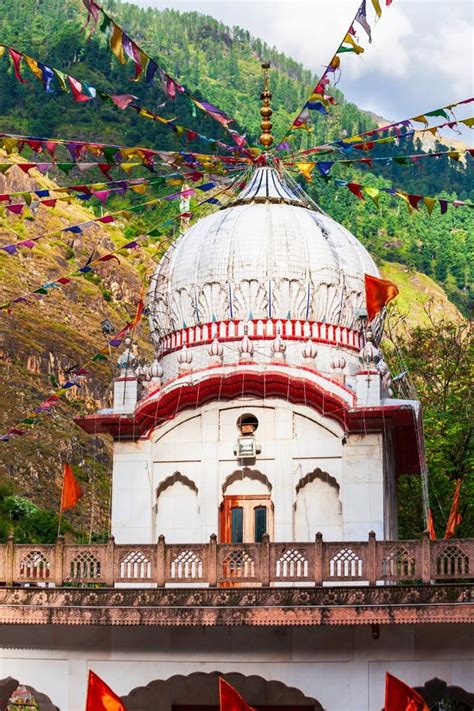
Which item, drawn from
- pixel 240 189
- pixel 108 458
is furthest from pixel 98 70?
pixel 240 189

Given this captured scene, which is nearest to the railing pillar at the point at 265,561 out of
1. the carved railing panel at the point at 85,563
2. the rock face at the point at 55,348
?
the carved railing panel at the point at 85,563

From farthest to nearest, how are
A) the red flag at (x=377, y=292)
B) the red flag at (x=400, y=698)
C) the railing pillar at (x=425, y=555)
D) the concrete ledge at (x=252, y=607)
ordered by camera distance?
the red flag at (x=377, y=292) < the railing pillar at (x=425, y=555) < the concrete ledge at (x=252, y=607) < the red flag at (x=400, y=698)

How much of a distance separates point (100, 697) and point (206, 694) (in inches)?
131

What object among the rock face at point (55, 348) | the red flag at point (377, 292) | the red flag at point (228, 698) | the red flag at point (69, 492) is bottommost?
the red flag at point (228, 698)

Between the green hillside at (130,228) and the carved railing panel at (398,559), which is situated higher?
the green hillside at (130,228)

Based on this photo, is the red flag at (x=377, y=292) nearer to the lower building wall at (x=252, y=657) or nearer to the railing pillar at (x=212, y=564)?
the railing pillar at (x=212, y=564)

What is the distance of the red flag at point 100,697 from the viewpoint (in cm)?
1877

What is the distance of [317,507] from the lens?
2292 cm

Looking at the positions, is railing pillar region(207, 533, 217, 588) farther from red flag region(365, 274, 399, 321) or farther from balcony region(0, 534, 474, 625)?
red flag region(365, 274, 399, 321)

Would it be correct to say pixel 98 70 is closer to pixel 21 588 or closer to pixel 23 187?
pixel 23 187

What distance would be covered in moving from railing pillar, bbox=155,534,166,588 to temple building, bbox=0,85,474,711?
20 millimetres

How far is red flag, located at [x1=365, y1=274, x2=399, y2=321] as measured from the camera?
24.3m

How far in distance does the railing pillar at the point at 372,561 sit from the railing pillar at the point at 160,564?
2.84 m

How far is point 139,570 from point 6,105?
107390 mm
